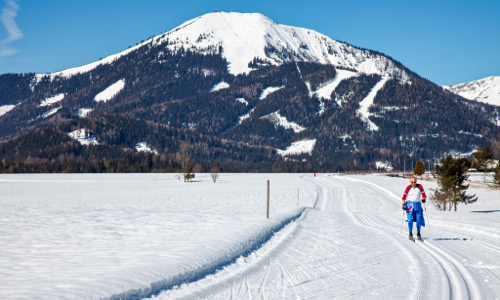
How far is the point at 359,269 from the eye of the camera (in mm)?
8727

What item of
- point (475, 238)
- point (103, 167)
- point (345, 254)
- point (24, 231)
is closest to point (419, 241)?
point (475, 238)

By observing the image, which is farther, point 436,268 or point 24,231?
point 24,231

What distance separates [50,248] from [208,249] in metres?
4.53

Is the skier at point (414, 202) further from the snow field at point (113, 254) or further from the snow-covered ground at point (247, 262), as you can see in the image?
the snow field at point (113, 254)


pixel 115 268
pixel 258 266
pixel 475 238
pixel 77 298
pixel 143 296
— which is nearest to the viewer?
pixel 77 298

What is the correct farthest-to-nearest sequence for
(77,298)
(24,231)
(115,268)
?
(24,231), (115,268), (77,298)

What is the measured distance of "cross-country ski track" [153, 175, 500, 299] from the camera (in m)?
7.09

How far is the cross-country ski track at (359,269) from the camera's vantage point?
23.2 feet

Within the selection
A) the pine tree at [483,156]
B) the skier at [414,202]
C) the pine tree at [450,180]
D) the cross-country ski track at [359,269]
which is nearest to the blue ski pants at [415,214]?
the skier at [414,202]

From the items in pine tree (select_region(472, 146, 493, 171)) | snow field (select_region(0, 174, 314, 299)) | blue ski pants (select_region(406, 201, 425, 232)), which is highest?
pine tree (select_region(472, 146, 493, 171))

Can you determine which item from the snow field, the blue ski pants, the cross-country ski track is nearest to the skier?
the blue ski pants

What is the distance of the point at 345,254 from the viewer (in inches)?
409

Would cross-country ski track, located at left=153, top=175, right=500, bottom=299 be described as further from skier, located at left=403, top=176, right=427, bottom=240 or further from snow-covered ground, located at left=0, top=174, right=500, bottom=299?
skier, located at left=403, top=176, right=427, bottom=240

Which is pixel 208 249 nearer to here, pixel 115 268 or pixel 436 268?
Result: pixel 115 268
